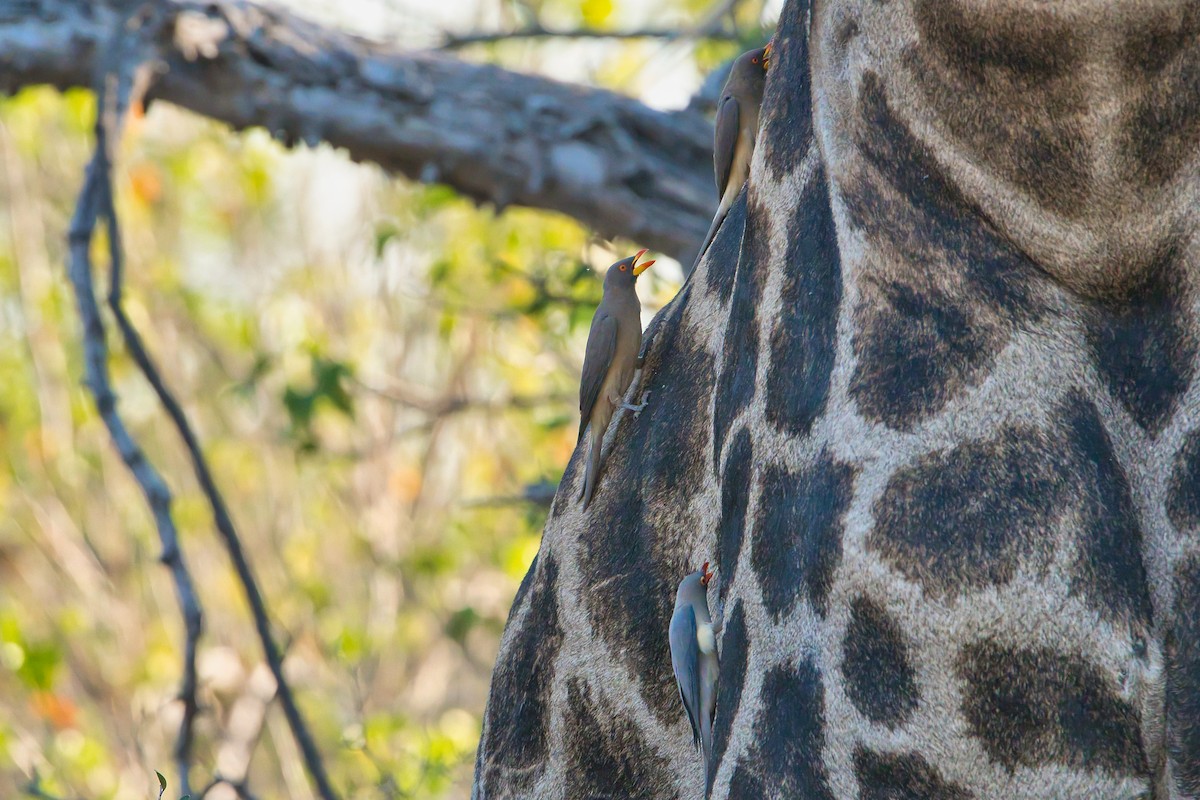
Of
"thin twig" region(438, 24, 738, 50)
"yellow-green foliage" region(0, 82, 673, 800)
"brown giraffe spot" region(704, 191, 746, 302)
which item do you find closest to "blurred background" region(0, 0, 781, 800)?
"yellow-green foliage" region(0, 82, 673, 800)

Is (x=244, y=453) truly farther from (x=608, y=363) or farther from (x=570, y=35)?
(x=608, y=363)

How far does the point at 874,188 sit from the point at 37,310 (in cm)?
794

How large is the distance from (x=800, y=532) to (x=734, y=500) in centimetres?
15

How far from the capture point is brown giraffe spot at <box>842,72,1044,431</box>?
172 cm

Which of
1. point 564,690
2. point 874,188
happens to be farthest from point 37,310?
point 874,188

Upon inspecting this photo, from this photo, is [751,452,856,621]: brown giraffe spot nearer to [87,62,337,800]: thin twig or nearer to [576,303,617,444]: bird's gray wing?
[576,303,617,444]: bird's gray wing

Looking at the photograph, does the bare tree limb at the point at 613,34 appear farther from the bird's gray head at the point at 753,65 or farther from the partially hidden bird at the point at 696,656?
the partially hidden bird at the point at 696,656

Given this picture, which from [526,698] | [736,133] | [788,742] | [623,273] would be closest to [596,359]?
[623,273]

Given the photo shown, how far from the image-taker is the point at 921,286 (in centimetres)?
175

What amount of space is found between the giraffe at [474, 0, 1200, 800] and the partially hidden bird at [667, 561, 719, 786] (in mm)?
39

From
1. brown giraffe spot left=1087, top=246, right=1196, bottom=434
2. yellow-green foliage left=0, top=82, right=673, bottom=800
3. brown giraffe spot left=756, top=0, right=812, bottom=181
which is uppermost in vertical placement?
brown giraffe spot left=756, top=0, right=812, bottom=181

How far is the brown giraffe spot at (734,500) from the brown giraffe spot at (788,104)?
0.38 m

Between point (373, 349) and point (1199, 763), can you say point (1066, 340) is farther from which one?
point (373, 349)

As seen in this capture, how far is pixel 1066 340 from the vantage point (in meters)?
1.69
